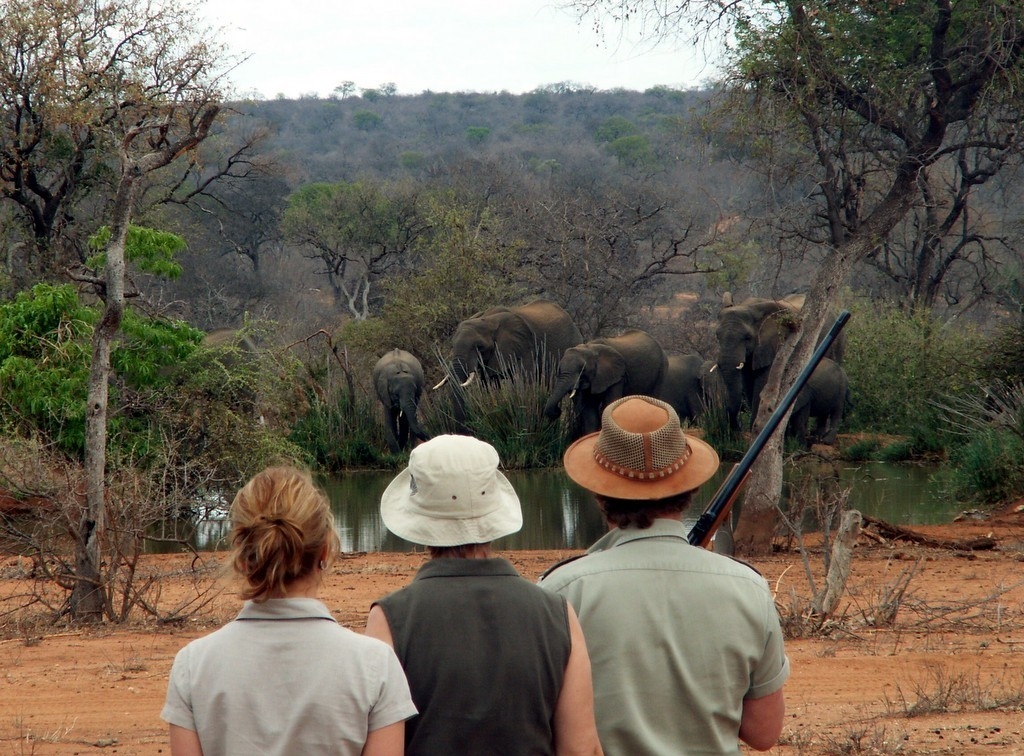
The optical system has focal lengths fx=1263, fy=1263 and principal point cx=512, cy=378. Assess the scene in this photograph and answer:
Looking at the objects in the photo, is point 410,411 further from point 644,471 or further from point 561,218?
point 644,471

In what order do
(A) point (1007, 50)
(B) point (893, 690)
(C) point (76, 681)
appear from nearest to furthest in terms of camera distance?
(B) point (893, 690) < (C) point (76, 681) < (A) point (1007, 50)

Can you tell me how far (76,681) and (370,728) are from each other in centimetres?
473

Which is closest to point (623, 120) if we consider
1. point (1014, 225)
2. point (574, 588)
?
point (1014, 225)

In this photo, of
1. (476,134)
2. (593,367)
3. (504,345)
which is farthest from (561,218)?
(476,134)

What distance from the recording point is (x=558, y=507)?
53.9 feet

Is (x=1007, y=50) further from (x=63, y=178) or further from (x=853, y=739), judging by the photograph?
(x=63, y=178)

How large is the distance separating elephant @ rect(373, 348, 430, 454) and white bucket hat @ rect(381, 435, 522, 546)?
19.5 m

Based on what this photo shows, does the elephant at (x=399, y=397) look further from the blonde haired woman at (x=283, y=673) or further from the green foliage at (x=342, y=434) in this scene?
the blonde haired woman at (x=283, y=673)

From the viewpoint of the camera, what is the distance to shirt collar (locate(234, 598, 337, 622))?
247 cm

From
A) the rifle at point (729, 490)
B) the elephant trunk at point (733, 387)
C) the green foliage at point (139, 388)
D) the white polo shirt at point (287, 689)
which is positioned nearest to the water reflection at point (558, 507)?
the green foliage at point (139, 388)

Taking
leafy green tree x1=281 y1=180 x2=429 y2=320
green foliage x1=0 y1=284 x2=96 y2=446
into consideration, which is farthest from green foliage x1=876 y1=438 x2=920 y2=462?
leafy green tree x1=281 y1=180 x2=429 y2=320

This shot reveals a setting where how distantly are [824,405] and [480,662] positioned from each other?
20.2 metres

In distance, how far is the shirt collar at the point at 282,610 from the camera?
2471 millimetres

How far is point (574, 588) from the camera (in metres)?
2.76
